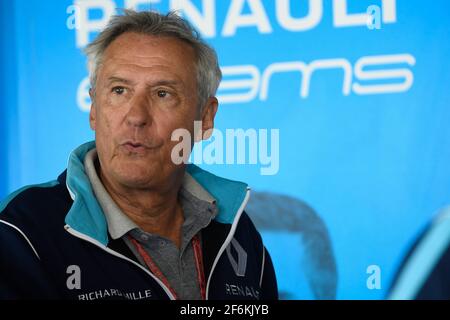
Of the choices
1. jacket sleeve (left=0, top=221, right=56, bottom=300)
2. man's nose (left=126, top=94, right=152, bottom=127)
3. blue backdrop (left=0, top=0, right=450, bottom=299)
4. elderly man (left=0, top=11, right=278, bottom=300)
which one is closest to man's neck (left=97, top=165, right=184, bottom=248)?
elderly man (left=0, top=11, right=278, bottom=300)

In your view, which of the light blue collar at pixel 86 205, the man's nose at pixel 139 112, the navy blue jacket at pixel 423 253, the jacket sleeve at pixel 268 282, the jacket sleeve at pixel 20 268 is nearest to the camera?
the jacket sleeve at pixel 20 268

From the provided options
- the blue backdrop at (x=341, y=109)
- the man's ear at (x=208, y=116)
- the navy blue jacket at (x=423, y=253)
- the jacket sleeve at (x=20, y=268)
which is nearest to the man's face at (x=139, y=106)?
the man's ear at (x=208, y=116)

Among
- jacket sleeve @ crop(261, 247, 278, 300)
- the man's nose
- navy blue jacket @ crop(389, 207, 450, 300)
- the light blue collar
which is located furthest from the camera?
navy blue jacket @ crop(389, 207, 450, 300)

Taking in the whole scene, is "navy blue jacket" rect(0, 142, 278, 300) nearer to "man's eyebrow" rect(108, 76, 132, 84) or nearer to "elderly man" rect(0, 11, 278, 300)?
"elderly man" rect(0, 11, 278, 300)

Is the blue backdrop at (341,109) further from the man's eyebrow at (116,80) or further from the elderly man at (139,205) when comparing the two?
the man's eyebrow at (116,80)

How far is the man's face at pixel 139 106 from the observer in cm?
121

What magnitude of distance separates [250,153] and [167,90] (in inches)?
30.8

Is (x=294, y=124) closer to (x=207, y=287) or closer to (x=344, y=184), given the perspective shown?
(x=344, y=184)

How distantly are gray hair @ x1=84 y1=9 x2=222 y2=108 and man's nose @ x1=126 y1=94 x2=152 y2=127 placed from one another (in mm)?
130

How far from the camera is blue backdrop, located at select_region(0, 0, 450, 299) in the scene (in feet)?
6.26

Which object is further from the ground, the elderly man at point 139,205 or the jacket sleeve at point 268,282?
the elderly man at point 139,205

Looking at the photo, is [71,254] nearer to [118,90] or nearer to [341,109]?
[118,90]

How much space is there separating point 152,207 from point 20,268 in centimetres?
33
